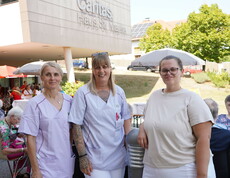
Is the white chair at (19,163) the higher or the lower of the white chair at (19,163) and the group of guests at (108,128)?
the lower

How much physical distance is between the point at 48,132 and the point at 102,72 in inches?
27.4

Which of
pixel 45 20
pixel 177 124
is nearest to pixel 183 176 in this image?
pixel 177 124

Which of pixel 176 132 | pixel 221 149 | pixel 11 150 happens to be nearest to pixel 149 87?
pixel 11 150

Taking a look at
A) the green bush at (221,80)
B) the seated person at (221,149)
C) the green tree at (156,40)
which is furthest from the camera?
the green tree at (156,40)

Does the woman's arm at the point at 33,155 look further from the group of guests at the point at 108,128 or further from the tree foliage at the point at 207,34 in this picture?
the tree foliage at the point at 207,34

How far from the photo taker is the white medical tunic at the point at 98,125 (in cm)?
201

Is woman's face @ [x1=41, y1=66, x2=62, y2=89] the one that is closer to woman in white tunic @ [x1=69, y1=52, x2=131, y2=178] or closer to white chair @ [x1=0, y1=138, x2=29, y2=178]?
woman in white tunic @ [x1=69, y1=52, x2=131, y2=178]

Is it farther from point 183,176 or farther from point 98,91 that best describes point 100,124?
point 183,176

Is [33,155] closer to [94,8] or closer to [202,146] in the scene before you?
[202,146]

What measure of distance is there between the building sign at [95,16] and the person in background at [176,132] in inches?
636

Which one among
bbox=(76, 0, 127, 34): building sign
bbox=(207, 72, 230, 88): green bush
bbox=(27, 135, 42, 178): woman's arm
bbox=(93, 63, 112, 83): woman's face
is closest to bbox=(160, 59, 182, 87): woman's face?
bbox=(93, 63, 112, 83): woman's face

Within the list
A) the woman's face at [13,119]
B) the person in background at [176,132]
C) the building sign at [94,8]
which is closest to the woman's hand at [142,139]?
the person in background at [176,132]

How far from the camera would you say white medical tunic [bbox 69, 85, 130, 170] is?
2014 mm

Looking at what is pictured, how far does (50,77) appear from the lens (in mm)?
2188
